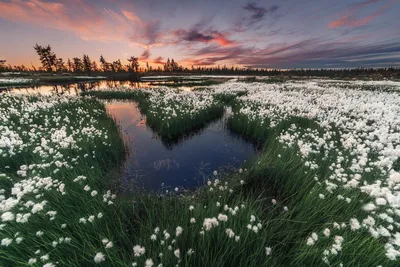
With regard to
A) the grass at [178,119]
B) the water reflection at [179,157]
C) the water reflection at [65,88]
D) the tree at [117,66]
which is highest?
the tree at [117,66]

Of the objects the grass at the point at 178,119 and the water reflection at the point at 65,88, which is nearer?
the grass at the point at 178,119

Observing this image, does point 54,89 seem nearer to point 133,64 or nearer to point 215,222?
point 215,222

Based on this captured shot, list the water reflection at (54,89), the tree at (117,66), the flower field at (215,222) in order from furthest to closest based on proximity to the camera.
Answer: the tree at (117,66)
the water reflection at (54,89)
the flower field at (215,222)

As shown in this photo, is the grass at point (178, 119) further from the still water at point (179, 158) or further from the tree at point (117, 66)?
the tree at point (117, 66)

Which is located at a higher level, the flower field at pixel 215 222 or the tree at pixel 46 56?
the tree at pixel 46 56

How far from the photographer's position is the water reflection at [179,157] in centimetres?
663

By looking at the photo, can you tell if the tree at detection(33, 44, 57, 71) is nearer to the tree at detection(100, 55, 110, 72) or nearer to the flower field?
the tree at detection(100, 55, 110, 72)

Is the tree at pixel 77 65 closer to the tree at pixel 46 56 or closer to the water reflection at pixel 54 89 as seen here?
the tree at pixel 46 56

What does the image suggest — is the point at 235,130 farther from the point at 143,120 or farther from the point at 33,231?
the point at 33,231

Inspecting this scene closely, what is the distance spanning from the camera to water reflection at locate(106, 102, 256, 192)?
6633mm

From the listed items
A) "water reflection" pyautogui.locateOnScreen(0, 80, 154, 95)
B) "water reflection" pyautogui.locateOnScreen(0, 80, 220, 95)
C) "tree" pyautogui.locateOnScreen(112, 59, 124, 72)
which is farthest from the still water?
"tree" pyautogui.locateOnScreen(112, 59, 124, 72)

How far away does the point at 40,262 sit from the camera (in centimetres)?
239

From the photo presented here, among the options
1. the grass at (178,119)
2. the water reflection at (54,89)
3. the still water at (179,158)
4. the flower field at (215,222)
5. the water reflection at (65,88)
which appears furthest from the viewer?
the water reflection at (65,88)

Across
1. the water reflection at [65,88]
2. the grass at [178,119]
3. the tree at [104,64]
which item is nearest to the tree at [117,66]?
the tree at [104,64]
